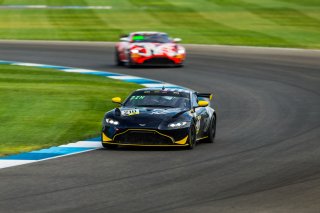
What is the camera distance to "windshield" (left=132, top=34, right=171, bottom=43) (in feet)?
114

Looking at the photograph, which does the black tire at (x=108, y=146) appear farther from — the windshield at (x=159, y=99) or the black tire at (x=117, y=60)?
the black tire at (x=117, y=60)

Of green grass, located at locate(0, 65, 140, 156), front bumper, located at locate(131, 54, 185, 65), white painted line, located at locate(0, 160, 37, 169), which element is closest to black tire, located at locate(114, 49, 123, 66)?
front bumper, located at locate(131, 54, 185, 65)

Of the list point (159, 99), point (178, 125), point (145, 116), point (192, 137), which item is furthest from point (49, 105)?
point (178, 125)

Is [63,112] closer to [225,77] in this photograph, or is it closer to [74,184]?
[74,184]

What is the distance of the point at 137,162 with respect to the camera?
1534 centimetres

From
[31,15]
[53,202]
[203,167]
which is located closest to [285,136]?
[203,167]

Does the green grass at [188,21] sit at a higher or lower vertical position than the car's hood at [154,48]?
lower

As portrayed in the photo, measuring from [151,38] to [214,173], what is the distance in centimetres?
2095

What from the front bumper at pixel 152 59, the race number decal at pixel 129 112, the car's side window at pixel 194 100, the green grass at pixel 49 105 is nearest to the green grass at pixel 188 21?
the front bumper at pixel 152 59

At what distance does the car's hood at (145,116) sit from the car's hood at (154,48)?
16.9 m

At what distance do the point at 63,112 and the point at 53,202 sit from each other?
10421 mm

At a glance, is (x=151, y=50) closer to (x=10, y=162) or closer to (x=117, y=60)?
(x=117, y=60)

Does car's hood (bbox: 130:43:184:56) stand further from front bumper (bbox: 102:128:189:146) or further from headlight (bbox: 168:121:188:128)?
front bumper (bbox: 102:128:189:146)

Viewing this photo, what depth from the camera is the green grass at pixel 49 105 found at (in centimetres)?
1823
